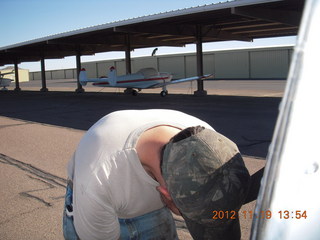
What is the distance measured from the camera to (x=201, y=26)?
2305 centimetres

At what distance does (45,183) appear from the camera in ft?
17.3

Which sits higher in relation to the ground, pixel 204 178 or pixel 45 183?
pixel 204 178

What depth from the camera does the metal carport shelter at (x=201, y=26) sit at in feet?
52.5

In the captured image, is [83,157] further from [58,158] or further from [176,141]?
[58,158]

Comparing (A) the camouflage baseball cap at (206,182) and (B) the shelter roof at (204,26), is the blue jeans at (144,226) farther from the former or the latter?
(B) the shelter roof at (204,26)

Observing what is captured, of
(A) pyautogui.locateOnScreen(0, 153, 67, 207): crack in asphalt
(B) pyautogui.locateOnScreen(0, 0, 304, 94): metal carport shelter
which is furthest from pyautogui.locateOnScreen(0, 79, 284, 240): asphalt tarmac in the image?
(B) pyautogui.locateOnScreen(0, 0, 304, 94): metal carport shelter

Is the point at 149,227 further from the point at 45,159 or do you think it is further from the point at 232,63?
the point at 232,63

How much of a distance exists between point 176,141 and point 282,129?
614 mm

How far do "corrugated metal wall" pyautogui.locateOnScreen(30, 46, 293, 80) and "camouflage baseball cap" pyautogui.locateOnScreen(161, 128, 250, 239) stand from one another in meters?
50.8

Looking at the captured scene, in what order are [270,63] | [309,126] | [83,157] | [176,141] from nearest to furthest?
[309,126] < [176,141] < [83,157] < [270,63]

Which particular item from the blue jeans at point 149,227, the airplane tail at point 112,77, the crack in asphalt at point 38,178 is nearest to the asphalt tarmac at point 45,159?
the crack in asphalt at point 38,178

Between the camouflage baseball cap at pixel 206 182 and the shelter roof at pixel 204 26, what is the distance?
14.0m

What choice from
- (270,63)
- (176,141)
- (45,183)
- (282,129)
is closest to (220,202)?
(176,141)

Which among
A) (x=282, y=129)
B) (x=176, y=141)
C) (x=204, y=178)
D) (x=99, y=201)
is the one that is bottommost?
(x=99, y=201)
